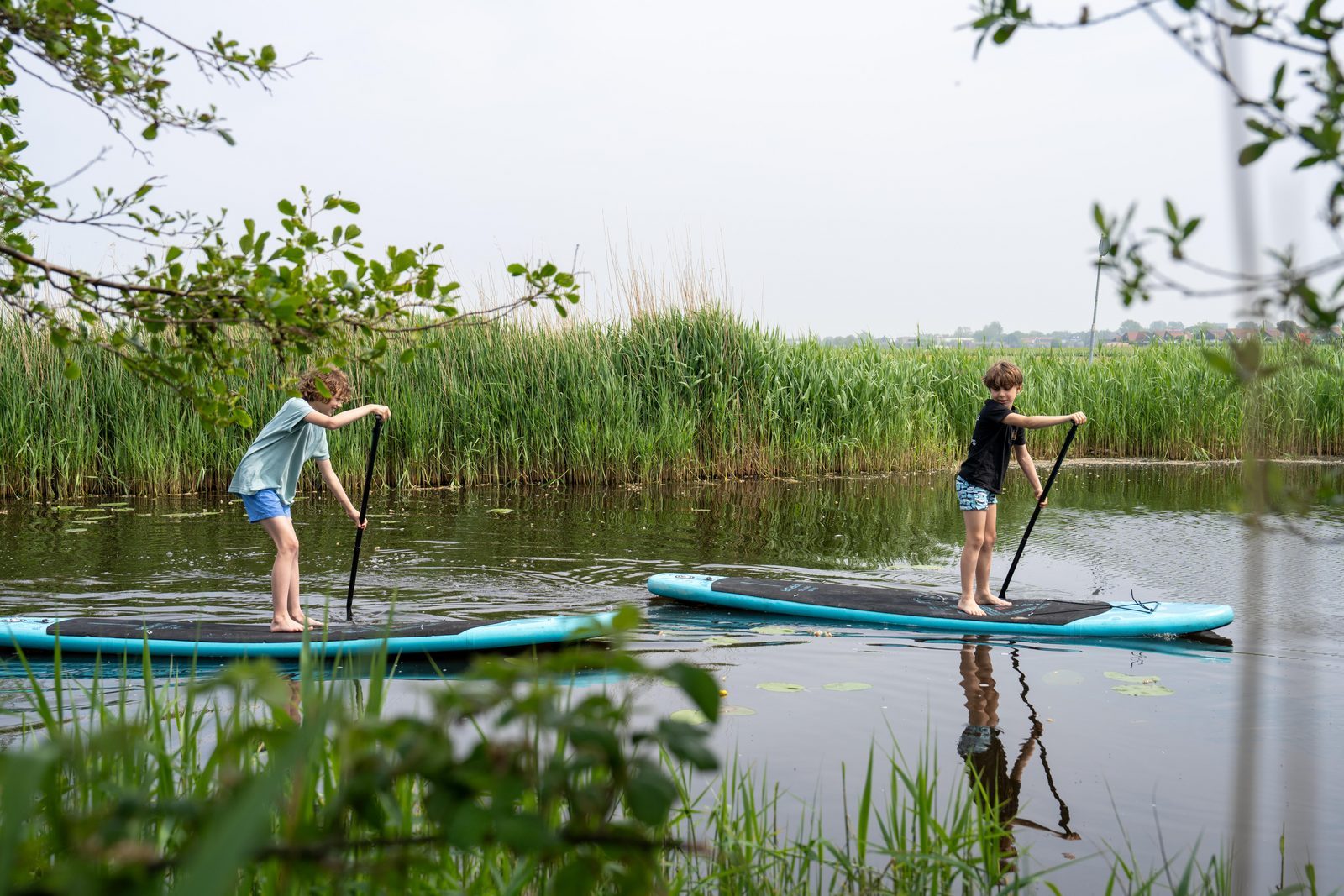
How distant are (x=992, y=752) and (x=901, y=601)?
2.56 m

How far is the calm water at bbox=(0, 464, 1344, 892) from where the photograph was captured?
3.96 meters

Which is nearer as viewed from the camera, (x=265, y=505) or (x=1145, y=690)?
(x=1145, y=690)

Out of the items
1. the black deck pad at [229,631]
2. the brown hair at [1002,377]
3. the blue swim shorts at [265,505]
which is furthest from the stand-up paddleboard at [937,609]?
the blue swim shorts at [265,505]

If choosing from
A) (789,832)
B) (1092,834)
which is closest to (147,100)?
(789,832)

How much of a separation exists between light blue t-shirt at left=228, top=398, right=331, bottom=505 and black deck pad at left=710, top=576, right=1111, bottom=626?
109 inches

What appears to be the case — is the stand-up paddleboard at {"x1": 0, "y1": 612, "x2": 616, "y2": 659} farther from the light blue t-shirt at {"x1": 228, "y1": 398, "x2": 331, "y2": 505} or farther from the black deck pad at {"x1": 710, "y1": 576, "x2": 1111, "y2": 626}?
the black deck pad at {"x1": 710, "y1": 576, "x2": 1111, "y2": 626}

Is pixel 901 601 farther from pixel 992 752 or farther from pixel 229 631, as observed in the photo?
pixel 229 631

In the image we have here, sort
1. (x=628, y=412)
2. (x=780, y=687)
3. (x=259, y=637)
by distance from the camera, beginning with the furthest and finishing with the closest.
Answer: (x=628, y=412) → (x=259, y=637) → (x=780, y=687)

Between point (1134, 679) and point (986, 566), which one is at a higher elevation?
point (986, 566)

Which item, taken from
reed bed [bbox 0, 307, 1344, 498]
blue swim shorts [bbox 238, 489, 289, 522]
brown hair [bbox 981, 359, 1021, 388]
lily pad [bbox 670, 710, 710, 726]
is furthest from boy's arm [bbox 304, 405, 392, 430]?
reed bed [bbox 0, 307, 1344, 498]

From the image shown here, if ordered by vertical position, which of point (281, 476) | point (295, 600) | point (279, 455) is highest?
point (279, 455)

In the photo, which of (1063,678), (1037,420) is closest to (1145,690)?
(1063,678)

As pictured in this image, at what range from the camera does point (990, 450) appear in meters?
6.87

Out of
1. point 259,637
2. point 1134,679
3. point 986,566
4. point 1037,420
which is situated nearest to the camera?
point 1134,679
